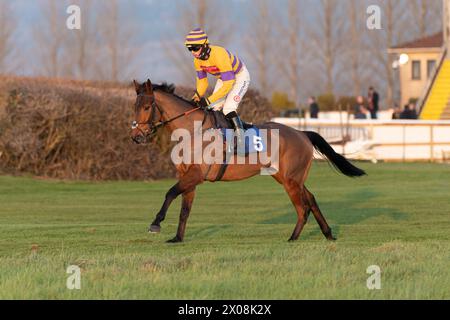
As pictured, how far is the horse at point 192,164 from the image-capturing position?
13.6 meters

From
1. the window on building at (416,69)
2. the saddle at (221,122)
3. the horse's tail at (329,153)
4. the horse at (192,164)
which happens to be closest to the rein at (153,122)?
the horse at (192,164)

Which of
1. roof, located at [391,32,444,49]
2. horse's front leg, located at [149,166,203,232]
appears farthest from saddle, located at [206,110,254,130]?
roof, located at [391,32,444,49]

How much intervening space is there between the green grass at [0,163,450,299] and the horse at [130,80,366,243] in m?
0.47

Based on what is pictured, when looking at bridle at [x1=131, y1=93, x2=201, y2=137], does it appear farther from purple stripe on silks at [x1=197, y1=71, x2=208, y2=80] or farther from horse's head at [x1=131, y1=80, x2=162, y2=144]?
purple stripe on silks at [x1=197, y1=71, x2=208, y2=80]

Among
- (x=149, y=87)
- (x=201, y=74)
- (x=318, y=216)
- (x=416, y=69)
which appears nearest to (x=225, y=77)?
(x=201, y=74)

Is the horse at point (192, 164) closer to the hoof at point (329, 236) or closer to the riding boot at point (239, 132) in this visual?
the hoof at point (329, 236)

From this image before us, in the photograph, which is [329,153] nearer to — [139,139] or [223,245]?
[223,245]

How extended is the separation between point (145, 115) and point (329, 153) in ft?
10.1

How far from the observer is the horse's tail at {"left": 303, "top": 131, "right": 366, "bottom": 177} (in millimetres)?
15297

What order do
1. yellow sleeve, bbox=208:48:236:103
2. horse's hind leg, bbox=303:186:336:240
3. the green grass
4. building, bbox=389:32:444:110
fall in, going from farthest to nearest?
building, bbox=389:32:444:110 → horse's hind leg, bbox=303:186:336:240 → yellow sleeve, bbox=208:48:236:103 → the green grass

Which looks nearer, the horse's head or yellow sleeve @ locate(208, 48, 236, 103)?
the horse's head

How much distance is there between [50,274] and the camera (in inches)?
415

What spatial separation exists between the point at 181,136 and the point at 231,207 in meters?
8.33
